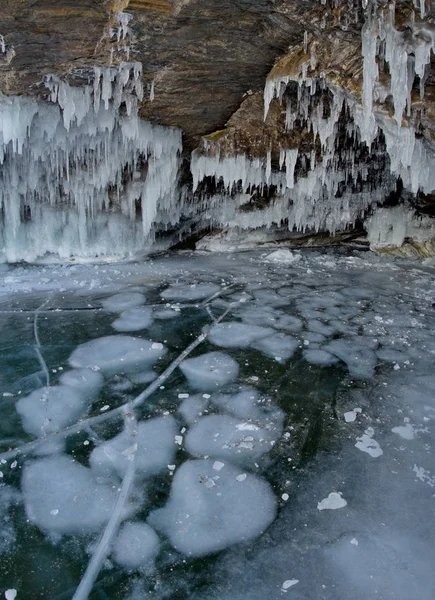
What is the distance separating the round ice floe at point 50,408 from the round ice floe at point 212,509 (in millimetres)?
880

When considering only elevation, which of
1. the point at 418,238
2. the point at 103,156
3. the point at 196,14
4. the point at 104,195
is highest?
the point at 196,14

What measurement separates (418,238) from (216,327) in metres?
6.13

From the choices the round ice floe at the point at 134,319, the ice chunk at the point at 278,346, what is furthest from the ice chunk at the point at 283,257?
the ice chunk at the point at 278,346

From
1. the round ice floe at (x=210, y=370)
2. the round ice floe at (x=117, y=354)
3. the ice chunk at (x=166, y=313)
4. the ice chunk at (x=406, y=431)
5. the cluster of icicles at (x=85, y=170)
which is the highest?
the cluster of icicles at (x=85, y=170)

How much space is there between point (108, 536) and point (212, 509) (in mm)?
473

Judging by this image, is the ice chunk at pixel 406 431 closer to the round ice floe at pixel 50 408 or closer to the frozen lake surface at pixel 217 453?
the frozen lake surface at pixel 217 453

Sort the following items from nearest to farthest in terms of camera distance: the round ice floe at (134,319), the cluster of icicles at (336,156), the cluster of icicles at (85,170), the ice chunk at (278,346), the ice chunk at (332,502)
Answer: the ice chunk at (332,502)
the ice chunk at (278,346)
the cluster of icicles at (336,156)
the round ice floe at (134,319)
the cluster of icicles at (85,170)

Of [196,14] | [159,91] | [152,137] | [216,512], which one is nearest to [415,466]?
[216,512]

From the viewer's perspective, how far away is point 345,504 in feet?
6.98

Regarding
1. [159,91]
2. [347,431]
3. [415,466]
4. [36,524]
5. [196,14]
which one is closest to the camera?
[36,524]

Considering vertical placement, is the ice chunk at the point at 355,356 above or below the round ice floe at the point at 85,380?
above

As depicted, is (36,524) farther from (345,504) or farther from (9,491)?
(345,504)

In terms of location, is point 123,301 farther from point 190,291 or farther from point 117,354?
point 117,354

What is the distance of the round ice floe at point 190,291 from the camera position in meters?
5.39
